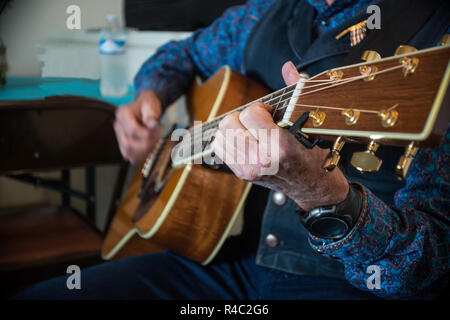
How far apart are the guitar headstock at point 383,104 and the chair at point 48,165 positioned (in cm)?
64

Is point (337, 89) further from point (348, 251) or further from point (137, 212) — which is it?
point (137, 212)

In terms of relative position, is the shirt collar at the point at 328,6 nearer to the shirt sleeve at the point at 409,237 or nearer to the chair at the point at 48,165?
the shirt sleeve at the point at 409,237

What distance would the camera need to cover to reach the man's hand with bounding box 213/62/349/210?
432 mm

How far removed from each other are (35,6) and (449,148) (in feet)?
2.87

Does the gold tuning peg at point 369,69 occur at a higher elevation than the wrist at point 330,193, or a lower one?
higher

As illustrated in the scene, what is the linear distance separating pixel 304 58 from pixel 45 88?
465mm

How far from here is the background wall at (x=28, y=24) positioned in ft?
2.65

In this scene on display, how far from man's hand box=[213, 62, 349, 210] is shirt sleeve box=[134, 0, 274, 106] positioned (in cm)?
48

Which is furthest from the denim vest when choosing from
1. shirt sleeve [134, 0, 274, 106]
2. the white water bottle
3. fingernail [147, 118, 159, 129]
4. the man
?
the white water bottle

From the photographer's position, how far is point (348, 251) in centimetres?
51

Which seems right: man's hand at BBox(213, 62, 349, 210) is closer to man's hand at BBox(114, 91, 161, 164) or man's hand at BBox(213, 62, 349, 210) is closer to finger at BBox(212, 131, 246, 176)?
finger at BBox(212, 131, 246, 176)
